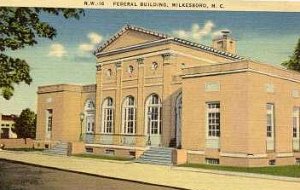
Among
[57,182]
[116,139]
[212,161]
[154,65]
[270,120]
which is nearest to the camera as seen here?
[57,182]

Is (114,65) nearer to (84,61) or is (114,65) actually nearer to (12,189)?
(84,61)

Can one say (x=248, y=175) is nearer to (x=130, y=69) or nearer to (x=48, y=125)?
(x=48, y=125)

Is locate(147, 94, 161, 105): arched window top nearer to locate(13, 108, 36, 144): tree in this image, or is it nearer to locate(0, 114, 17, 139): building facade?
locate(13, 108, 36, 144): tree

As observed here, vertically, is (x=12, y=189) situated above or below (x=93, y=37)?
below

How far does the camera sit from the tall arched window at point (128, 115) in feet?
A: 31.3

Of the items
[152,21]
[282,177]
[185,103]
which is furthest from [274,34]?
[185,103]

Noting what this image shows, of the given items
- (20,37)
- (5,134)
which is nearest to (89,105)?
(5,134)

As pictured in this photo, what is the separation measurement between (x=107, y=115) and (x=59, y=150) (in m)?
2.08

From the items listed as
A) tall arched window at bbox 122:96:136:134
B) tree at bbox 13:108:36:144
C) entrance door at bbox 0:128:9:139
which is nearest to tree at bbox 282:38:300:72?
tall arched window at bbox 122:96:136:134

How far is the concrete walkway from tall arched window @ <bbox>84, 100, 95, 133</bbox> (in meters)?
1.02

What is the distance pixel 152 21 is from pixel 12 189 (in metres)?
2.77

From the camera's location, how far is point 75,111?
888 cm

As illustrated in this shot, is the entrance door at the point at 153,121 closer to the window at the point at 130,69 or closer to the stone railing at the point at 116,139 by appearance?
the stone railing at the point at 116,139

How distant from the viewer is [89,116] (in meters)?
8.98
